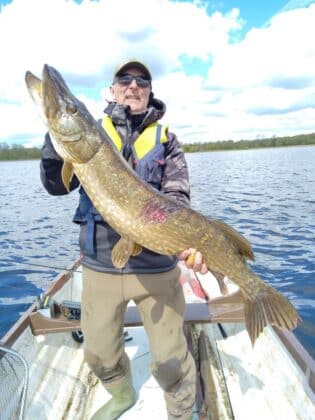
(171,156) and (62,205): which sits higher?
A: (171,156)

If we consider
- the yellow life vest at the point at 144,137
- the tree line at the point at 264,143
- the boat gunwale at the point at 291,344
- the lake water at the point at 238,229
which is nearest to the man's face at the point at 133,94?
the yellow life vest at the point at 144,137

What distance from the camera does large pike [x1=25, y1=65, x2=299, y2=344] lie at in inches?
94.2

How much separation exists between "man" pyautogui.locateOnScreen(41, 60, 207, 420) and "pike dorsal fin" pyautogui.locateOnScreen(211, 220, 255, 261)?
0.32 m

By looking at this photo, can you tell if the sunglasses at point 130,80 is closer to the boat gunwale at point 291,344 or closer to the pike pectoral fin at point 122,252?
the pike pectoral fin at point 122,252

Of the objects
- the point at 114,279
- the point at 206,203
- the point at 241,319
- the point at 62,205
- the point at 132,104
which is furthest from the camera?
the point at 62,205

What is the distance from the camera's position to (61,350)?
3.99 metres

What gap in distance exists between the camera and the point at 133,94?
2857 millimetres

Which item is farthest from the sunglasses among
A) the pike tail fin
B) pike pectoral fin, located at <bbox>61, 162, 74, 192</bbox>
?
the pike tail fin

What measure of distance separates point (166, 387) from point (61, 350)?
163 centimetres

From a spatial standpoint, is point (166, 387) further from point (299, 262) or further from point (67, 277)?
point (299, 262)

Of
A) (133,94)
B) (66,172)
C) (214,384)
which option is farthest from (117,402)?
(133,94)

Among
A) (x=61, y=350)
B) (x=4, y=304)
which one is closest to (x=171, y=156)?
(x=61, y=350)

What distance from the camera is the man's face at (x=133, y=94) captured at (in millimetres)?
2857

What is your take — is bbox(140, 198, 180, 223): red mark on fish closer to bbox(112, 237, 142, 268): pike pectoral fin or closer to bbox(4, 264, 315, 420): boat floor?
bbox(112, 237, 142, 268): pike pectoral fin
